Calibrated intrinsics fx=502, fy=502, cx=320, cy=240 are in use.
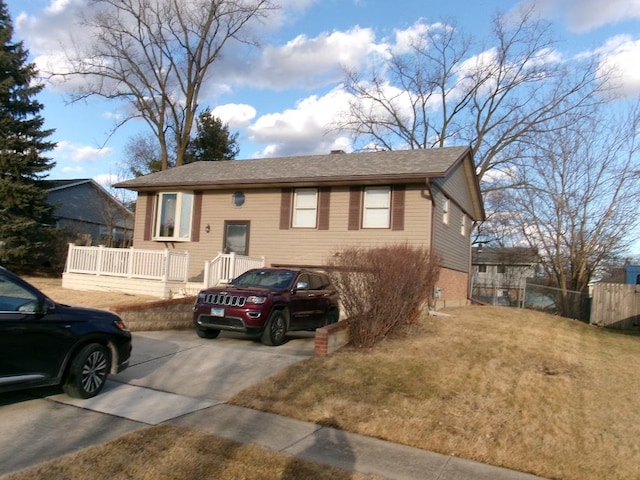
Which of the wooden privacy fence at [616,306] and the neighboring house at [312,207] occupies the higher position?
the neighboring house at [312,207]

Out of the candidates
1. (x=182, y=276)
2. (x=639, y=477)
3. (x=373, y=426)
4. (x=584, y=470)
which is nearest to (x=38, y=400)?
(x=373, y=426)

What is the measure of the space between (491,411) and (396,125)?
108ft

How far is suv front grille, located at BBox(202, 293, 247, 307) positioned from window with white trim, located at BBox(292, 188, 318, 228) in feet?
24.5

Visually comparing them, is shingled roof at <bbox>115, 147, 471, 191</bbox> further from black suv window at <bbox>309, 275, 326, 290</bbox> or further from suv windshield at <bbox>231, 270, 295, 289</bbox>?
suv windshield at <bbox>231, 270, 295, 289</bbox>

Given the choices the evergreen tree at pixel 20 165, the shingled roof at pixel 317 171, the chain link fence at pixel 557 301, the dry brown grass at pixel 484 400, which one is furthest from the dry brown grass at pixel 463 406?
the evergreen tree at pixel 20 165

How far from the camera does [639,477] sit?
4695 millimetres

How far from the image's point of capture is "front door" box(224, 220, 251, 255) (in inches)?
715

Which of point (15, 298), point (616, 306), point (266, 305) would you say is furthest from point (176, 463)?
point (616, 306)

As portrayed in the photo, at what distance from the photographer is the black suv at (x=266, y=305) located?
963 cm

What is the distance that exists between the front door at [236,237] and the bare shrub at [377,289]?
27.2ft

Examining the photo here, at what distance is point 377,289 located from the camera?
30.9 ft

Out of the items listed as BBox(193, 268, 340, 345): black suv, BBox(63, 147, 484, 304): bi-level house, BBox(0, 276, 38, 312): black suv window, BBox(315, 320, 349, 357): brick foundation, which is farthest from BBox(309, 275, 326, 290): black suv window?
BBox(0, 276, 38, 312): black suv window

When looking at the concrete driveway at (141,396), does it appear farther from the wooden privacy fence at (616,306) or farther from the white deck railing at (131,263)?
the wooden privacy fence at (616,306)

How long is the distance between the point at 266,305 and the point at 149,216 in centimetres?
1195
